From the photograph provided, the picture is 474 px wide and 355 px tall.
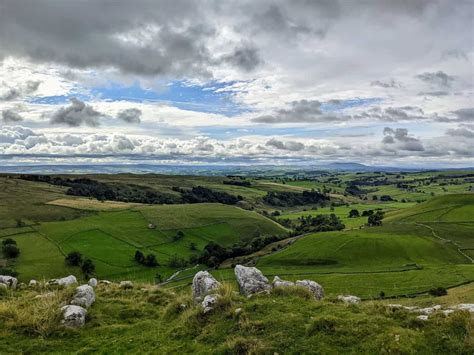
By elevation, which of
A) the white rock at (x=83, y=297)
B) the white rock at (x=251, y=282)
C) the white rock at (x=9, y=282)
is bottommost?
the white rock at (x=9, y=282)

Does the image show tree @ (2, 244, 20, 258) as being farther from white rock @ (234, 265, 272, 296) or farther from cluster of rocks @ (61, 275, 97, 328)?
white rock @ (234, 265, 272, 296)

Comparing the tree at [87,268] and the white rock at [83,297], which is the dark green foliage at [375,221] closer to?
the tree at [87,268]

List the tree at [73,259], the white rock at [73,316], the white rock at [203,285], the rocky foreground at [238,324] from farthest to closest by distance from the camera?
the tree at [73,259] < the white rock at [203,285] < the white rock at [73,316] < the rocky foreground at [238,324]

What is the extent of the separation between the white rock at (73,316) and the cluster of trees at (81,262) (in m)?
88.4

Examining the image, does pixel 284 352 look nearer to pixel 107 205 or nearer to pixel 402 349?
pixel 402 349

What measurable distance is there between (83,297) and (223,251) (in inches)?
4624

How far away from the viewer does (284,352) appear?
14.0 meters

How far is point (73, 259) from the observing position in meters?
102

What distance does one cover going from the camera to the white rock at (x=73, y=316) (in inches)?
710

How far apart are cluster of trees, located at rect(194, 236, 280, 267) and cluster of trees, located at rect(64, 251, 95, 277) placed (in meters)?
36.9

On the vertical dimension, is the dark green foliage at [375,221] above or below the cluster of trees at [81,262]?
above

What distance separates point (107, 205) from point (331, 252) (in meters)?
116

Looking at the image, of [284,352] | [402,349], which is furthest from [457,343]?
[284,352]

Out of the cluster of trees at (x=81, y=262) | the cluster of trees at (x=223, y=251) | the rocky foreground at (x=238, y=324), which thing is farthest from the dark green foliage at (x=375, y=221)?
the rocky foreground at (x=238, y=324)
